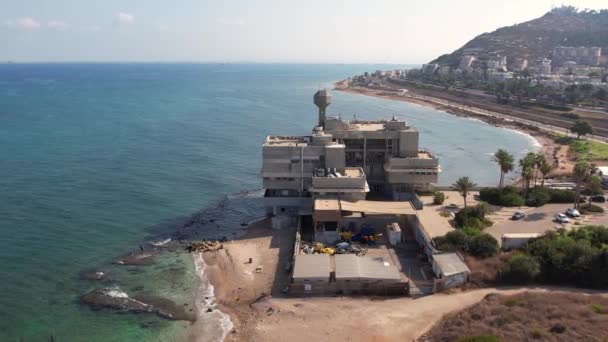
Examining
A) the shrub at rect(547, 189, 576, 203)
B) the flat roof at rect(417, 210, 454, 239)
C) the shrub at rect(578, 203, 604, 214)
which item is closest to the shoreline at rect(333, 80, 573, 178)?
the shrub at rect(547, 189, 576, 203)

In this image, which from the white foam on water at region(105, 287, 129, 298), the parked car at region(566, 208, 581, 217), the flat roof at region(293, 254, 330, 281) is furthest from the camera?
the parked car at region(566, 208, 581, 217)

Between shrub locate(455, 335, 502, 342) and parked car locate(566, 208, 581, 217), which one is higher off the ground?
parked car locate(566, 208, 581, 217)

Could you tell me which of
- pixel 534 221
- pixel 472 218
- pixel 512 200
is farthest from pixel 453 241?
pixel 512 200

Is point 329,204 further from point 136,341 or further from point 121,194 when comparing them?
point 121,194

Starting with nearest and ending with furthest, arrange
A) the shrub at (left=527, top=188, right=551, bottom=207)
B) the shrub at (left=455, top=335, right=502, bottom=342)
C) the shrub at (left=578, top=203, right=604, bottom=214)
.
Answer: the shrub at (left=455, top=335, right=502, bottom=342), the shrub at (left=578, top=203, right=604, bottom=214), the shrub at (left=527, top=188, right=551, bottom=207)

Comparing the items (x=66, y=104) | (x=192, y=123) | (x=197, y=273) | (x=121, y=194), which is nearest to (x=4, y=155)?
(x=121, y=194)

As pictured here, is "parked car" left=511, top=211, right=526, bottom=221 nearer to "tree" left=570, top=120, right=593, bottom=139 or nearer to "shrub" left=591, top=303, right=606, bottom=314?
"shrub" left=591, top=303, right=606, bottom=314

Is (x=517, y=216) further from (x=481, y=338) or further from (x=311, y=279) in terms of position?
(x=481, y=338)
